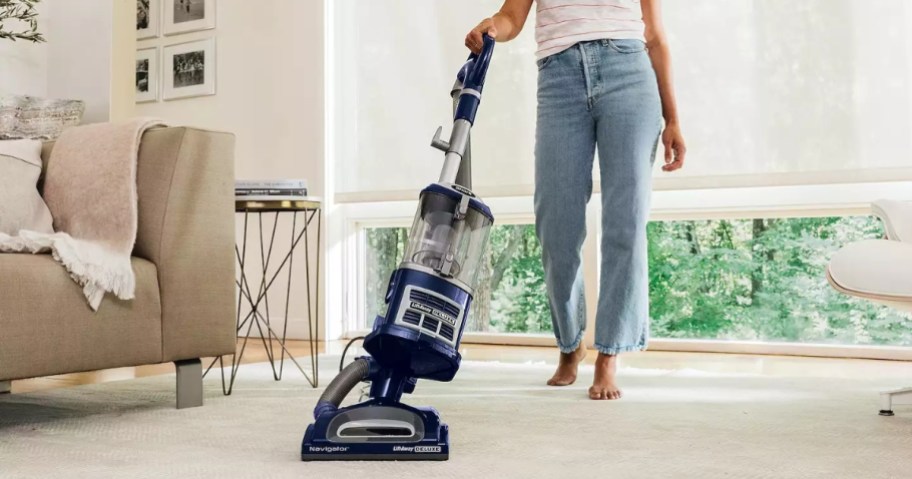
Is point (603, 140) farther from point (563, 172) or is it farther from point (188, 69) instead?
point (188, 69)

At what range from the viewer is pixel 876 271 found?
1632 millimetres

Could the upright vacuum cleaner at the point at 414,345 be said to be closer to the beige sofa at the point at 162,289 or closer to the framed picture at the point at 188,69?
the beige sofa at the point at 162,289

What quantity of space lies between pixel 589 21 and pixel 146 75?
3099 millimetres

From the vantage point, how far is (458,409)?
1901 mm

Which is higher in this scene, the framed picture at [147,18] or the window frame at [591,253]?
the framed picture at [147,18]

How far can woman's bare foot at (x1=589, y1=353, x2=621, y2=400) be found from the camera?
80.3 inches

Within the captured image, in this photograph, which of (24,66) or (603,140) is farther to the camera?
(24,66)

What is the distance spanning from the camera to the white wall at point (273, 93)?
4.04 m

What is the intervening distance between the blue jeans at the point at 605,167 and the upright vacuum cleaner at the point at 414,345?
0.80 m

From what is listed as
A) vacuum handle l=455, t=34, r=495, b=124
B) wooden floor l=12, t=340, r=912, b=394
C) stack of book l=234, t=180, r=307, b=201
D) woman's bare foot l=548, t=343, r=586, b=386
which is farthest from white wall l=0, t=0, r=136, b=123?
vacuum handle l=455, t=34, r=495, b=124

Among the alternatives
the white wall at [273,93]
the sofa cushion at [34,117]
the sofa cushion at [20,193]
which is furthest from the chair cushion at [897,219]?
the sofa cushion at [34,117]

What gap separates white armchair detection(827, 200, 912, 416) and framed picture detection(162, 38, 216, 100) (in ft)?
11.0

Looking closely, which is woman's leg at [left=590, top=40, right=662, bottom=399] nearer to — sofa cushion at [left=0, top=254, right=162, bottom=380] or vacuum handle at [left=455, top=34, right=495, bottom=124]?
vacuum handle at [left=455, top=34, right=495, bottom=124]

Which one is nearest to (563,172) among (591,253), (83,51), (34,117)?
(591,253)
